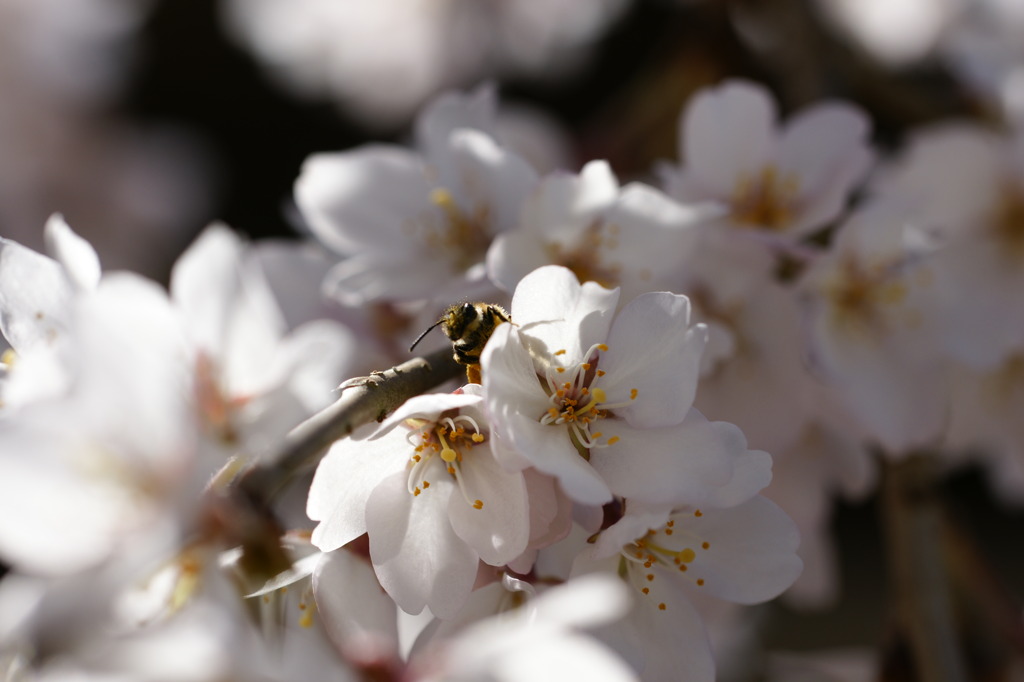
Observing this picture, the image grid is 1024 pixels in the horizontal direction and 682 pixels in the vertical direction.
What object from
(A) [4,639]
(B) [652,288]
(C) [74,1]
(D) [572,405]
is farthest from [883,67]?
(C) [74,1]

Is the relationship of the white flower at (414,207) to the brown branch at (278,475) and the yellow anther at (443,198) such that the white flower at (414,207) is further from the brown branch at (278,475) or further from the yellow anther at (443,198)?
the brown branch at (278,475)

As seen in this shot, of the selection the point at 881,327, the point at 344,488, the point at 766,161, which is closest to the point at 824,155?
the point at 766,161

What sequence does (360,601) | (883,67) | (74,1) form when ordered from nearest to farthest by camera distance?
(360,601)
(883,67)
(74,1)

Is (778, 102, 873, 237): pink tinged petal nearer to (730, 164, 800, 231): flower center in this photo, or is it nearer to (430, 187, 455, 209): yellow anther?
(730, 164, 800, 231): flower center

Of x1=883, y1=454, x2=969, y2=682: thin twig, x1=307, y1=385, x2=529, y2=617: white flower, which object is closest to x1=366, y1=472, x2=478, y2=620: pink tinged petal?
x1=307, y1=385, x2=529, y2=617: white flower

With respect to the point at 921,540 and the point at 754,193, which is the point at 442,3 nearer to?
the point at 754,193

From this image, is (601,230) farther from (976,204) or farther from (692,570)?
(976,204)
